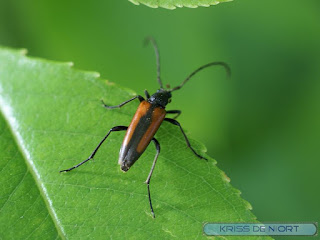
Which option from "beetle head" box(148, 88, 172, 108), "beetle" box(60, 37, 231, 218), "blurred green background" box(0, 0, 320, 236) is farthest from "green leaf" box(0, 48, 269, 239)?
"blurred green background" box(0, 0, 320, 236)

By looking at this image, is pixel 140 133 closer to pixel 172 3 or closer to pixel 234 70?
pixel 172 3

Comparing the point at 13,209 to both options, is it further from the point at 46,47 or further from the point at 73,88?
the point at 46,47

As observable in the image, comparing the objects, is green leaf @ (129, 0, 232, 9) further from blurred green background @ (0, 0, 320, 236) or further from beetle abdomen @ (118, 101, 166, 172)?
blurred green background @ (0, 0, 320, 236)

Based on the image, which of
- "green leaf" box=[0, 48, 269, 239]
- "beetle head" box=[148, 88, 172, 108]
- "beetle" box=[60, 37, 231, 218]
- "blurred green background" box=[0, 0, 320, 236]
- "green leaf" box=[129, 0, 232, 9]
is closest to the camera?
"green leaf" box=[129, 0, 232, 9]

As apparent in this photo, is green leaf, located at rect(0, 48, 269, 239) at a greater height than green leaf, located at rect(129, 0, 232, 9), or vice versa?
green leaf, located at rect(129, 0, 232, 9)

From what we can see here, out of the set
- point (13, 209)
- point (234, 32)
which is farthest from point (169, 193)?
point (234, 32)

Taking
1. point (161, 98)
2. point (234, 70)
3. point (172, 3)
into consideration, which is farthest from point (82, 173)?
point (234, 70)
